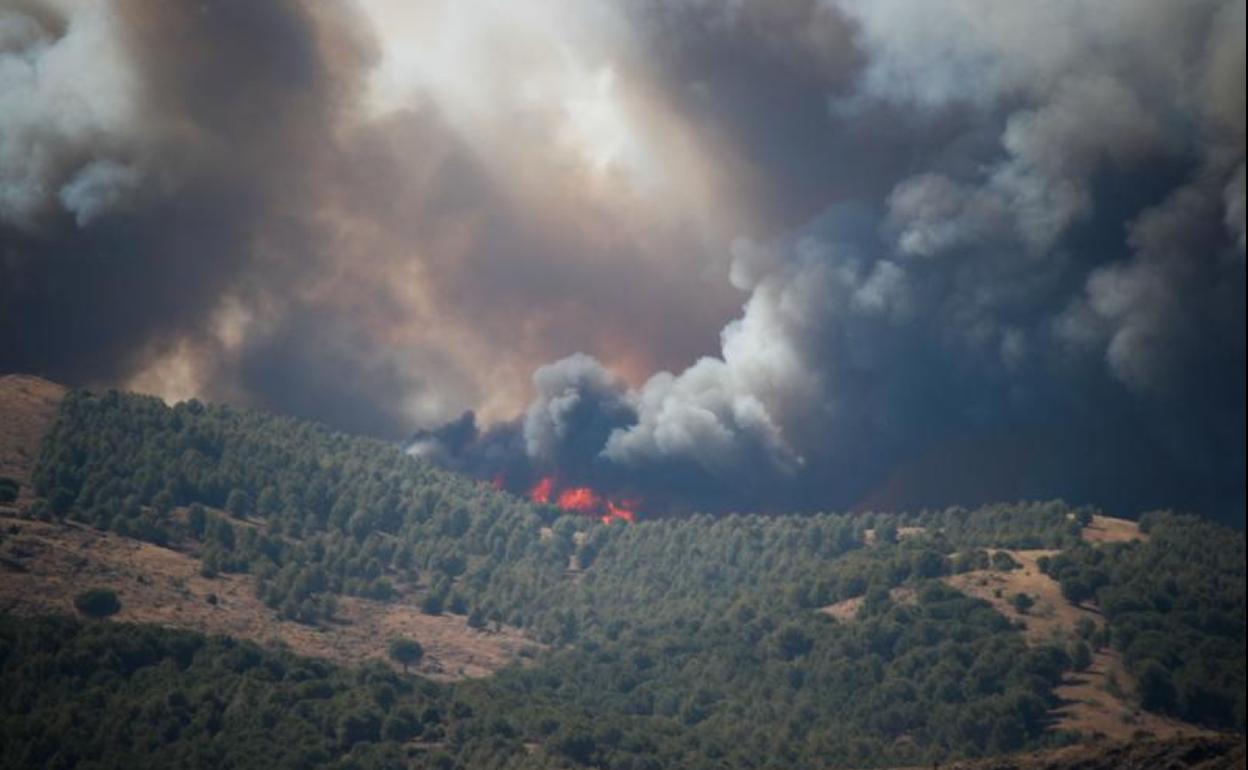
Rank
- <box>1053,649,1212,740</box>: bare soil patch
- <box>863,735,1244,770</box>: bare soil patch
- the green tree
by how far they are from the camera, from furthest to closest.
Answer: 1. the green tree
2. <box>1053,649,1212,740</box>: bare soil patch
3. <box>863,735,1244,770</box>: bare soil patch

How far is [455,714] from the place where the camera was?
167125 millimetres

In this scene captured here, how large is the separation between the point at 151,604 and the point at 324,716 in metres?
40.8

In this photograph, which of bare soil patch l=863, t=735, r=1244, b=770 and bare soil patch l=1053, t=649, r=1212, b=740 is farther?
bare soil patch l=1053, t=649, r=1212, b=740

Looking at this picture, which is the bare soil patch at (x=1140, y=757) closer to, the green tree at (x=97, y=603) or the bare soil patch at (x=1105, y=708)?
the bare soil patch at (x=1105, y=708)

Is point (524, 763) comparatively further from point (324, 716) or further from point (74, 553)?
point (74, 553)

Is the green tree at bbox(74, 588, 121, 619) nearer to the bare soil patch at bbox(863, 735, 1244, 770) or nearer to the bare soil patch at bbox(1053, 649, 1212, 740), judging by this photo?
the bare soil patch at bbox(863, 735, 1244, 770)

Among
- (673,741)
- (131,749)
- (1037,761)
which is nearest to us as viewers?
(1037,761)

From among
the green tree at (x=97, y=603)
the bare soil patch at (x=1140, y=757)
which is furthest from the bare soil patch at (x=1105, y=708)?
the green tree at (x=97, y=603)

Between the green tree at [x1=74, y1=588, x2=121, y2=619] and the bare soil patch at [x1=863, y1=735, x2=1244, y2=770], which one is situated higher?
the green tree at [x1=74, y1=588, x2=121, y2=619]

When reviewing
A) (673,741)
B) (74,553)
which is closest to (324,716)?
(673,741)

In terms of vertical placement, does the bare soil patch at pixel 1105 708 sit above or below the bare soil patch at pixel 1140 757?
above

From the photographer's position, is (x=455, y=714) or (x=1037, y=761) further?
(x=455, y=714)

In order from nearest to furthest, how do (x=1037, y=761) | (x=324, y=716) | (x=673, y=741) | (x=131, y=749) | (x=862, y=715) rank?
(x=1037, y=761)
(x=131, y=749)
(x=324, y=716)
(x=673, y=741)
(x=862, y=715)

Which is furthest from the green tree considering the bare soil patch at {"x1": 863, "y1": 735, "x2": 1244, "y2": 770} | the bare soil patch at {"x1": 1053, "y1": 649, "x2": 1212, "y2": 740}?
the bare soil patch at {"x1": 1053, "y1": 649, "x2": 1212, "y2": 740}
